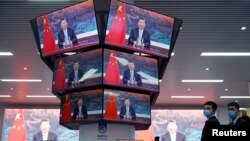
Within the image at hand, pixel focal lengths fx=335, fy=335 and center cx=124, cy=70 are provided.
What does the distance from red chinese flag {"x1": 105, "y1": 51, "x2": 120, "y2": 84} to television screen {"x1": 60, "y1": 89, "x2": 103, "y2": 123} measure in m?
0.15

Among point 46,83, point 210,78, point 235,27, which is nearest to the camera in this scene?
point 235,27

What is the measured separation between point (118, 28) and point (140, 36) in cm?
28

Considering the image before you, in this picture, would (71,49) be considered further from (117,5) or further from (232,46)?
(232,46)

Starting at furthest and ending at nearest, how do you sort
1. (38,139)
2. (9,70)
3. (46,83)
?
(38,139) → (46,83) → (9,70)

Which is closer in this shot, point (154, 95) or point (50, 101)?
point (154, 95)

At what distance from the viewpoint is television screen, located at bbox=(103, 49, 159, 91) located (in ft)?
11.3

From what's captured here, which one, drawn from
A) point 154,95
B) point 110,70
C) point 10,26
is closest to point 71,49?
point 110,70

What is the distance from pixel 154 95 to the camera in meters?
3.91

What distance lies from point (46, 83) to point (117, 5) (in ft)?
33.9

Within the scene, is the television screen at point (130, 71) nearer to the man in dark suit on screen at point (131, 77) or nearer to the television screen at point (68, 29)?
the man in dark suit on screen at point (131, 77)

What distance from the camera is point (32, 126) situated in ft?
56.9

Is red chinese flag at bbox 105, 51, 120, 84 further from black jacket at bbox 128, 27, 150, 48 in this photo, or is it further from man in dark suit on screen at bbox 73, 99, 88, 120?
man in dark suit on screen at bbox 73, 99, 88, 120

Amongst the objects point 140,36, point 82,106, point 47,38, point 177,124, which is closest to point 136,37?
point 140,36

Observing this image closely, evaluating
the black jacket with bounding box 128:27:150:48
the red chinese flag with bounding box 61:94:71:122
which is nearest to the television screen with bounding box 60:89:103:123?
Answer: the red chinese flag with bounding box 61:94:71:122
